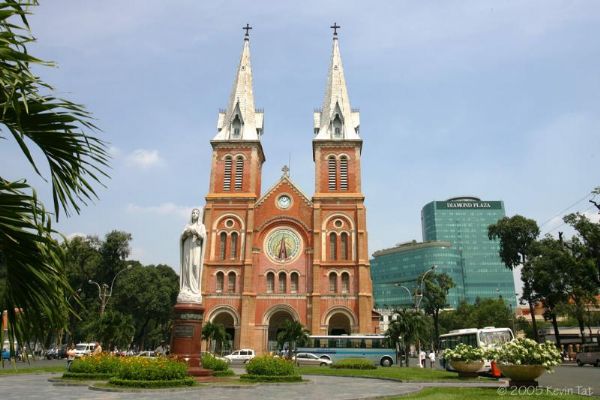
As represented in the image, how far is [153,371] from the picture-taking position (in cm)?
1150

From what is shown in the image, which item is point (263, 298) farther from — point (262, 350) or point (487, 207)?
point (487, 207)

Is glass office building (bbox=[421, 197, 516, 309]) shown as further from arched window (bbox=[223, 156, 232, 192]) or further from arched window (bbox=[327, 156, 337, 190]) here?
arched window (bbox=[223, 156, 232, 192])

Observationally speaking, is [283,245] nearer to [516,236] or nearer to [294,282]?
[294,282]

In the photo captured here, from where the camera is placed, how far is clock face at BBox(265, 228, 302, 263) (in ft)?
134

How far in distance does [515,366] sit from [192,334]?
8.55 meters

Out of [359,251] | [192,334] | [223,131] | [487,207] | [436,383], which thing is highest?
[487,207]

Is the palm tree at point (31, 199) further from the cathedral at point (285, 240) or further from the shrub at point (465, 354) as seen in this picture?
the cathedral at point (285, 240)

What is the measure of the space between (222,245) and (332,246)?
9499 millimetres

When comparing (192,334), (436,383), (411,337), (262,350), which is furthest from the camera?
(262,350)

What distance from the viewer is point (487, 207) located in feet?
418

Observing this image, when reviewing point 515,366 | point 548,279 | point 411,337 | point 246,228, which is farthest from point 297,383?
point 548,279

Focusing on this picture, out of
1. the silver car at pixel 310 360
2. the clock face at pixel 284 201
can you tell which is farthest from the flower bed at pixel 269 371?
the clock face at pixel 284 201

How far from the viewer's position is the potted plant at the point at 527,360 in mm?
10742

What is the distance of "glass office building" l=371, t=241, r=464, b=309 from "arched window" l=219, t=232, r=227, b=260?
248 feet
